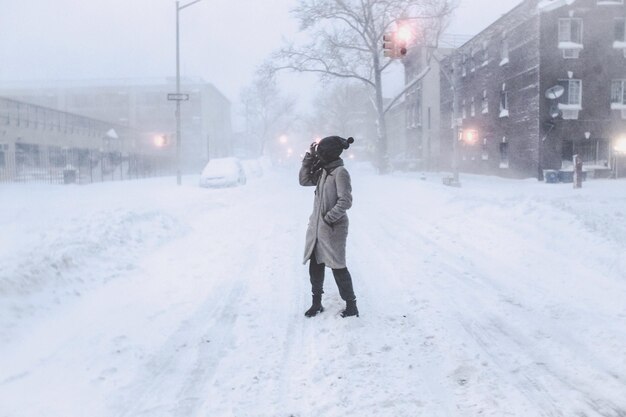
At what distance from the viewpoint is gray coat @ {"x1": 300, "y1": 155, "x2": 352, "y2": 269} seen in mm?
4867

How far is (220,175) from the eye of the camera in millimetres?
24203

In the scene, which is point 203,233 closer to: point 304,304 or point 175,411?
point 304,304

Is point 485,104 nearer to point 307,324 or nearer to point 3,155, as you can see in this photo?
point 3,155

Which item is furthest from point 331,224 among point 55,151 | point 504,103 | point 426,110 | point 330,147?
point 426,110

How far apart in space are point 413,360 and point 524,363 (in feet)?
2.82

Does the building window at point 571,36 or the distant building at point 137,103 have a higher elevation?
the distant building at point 137,103

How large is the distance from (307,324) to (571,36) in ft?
87.9

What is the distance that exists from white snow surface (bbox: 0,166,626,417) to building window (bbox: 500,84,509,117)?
71.8 ft

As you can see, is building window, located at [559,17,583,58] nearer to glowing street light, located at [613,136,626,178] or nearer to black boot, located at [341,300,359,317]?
glowing street light, located at [613,136,626,178]

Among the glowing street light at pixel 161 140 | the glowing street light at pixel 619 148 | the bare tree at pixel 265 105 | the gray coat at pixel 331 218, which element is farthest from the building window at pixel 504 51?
the bare tree at pixel 265 105

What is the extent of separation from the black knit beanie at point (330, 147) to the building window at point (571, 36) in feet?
82.3

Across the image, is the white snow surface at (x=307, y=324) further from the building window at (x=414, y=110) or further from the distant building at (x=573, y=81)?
the building window at (x=414, y=110)

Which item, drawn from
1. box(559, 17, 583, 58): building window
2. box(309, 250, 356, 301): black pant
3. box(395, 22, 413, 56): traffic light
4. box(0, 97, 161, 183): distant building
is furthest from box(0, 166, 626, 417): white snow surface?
box(0, 97, 161, 183): distant building

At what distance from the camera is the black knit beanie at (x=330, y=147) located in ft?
16.2
